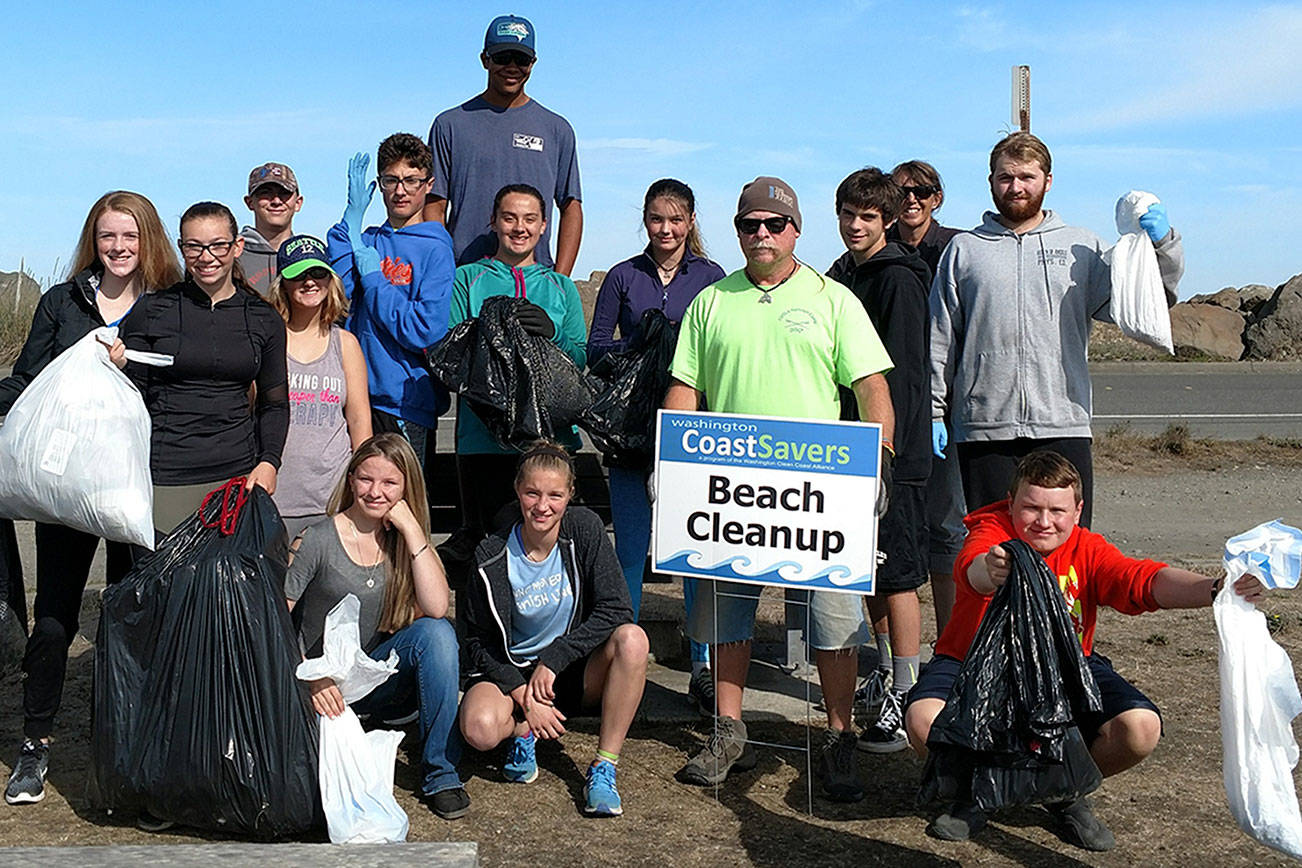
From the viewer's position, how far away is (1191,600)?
3.68 m

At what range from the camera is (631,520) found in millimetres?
→ 5297

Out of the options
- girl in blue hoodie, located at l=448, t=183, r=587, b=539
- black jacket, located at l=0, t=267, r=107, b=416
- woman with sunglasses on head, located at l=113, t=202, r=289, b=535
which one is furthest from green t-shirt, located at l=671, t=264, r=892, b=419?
black jacket, located at l=0, t=267, r=107, b=416

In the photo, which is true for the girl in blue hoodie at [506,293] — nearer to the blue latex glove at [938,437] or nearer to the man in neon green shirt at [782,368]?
the man in neon green shirt at [782,368]

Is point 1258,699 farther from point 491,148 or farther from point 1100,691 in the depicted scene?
point 491,148

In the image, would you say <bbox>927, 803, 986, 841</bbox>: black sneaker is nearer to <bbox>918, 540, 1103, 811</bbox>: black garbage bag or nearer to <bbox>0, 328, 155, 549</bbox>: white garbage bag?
<bbox>918, 540, 1103, 811</bbox>: black garbage bag

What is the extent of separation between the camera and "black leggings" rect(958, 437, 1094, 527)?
4777 mm

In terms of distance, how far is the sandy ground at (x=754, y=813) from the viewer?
4.05 meters

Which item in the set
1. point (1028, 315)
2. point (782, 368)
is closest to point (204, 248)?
point (782, 368)

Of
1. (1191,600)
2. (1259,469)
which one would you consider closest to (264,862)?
(1191,600)

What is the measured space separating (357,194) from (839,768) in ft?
9.35

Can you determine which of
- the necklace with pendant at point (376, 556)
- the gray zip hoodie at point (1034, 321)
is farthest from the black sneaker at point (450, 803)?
the gray zip hoodie at point (1034, 321)

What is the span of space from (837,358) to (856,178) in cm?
83

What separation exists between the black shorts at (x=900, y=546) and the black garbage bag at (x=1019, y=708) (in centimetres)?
107

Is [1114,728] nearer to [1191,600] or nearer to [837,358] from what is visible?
[1191,600]
